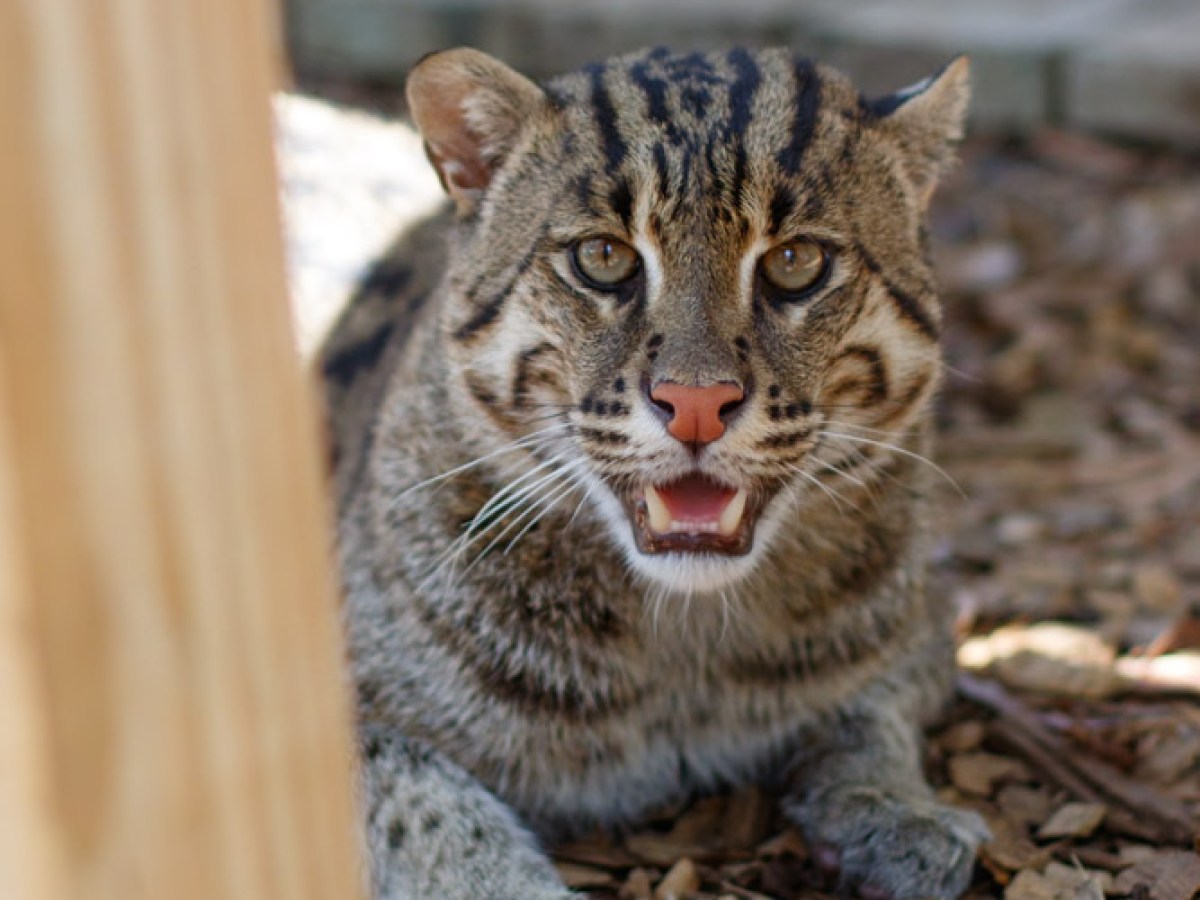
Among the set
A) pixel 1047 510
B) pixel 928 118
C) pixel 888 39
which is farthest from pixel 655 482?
pixel 888 39

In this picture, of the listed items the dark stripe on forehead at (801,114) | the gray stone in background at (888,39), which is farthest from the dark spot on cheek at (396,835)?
the gray stone in background at (888,39)

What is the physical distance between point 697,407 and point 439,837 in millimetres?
1244

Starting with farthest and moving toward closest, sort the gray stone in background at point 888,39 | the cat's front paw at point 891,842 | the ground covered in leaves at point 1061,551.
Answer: the gray stone in background at point 888,39 → the ground covered in leaves at point 1061,551 → the cat's front paw at point 891,842

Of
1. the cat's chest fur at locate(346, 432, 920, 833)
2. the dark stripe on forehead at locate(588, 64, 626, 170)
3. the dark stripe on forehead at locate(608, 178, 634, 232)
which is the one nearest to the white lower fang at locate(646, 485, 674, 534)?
the cat's chest fur at locate(346, 432, 920, 833)

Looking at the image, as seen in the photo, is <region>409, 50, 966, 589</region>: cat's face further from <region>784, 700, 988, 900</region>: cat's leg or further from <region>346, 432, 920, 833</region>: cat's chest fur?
<region>784, 700, 988, 900</region>: cat's leg

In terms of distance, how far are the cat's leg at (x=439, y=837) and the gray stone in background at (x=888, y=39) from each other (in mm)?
5839

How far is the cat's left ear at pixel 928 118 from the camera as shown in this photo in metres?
3.96

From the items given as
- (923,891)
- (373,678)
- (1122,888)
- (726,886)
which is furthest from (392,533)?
(1122,888)

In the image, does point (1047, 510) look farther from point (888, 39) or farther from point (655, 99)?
point (888, 39)

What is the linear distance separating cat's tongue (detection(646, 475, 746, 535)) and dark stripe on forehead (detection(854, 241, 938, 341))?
0.68 m

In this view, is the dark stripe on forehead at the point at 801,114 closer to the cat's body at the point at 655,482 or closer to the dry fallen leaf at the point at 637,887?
the cat's body at the point at 655,482

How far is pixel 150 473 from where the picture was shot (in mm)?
1744

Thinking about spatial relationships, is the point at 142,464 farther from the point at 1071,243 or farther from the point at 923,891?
the point at 1071,243

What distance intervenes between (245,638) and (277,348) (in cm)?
34
